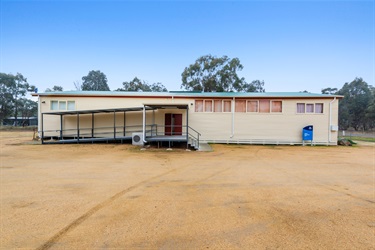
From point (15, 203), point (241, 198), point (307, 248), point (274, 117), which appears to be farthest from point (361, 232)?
point (274, 117)

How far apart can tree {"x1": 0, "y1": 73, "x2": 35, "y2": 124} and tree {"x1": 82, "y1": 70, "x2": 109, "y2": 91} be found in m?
13.7

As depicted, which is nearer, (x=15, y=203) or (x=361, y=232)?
(x=361, y=232)

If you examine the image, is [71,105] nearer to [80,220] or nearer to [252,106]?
[252,106]

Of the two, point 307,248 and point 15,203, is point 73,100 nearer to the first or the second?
point 15,203

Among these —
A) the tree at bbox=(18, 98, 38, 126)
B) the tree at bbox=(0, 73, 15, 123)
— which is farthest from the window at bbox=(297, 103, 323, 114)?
the tree at bbox=(0, 73, 15, 123)

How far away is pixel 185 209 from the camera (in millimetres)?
4000

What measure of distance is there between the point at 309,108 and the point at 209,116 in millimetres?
8331

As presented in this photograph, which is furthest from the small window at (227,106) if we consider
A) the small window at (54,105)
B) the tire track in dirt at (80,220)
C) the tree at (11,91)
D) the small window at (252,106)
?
the tree at (11,91)

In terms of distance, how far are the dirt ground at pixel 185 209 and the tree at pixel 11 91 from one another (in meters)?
49.9

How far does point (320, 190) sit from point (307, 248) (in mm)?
3125

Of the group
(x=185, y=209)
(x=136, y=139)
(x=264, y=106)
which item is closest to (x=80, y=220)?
(x=185, y=209)

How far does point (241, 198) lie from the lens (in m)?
4.63

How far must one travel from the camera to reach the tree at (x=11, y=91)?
42.6 meters

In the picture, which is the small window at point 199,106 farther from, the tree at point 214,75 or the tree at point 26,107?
the tree at point 26,107
